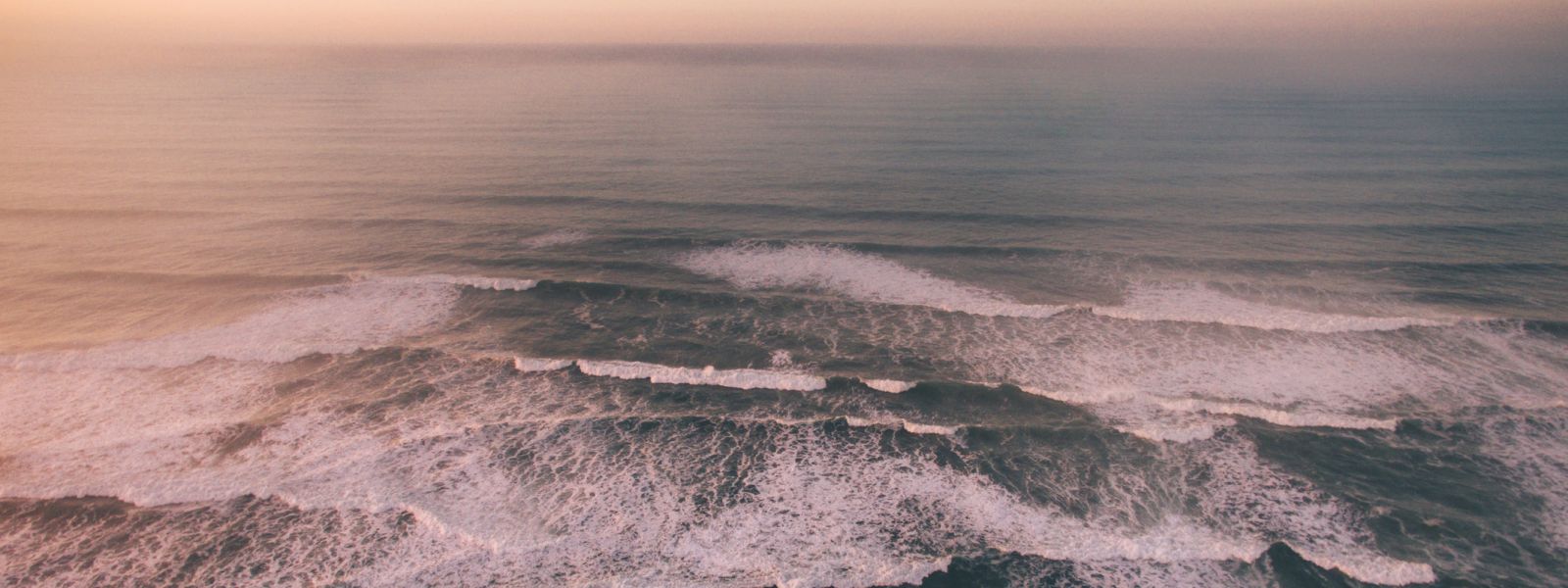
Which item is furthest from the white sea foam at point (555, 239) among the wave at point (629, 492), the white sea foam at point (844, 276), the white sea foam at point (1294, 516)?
the white sea foam at point (1294, 516)

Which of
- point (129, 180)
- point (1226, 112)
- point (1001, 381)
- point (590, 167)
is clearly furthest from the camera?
point (1226, 112)

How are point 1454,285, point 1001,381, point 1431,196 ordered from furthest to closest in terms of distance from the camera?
point 1431,196 → point 1454,285 → point 1001,381

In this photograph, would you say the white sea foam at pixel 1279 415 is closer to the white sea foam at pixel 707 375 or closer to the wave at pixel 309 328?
the white sea foam at pixel 707 375

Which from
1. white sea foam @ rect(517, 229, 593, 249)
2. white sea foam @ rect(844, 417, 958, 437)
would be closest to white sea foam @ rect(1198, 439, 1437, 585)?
white sea foam @ rect(844, 417, 958, 437)

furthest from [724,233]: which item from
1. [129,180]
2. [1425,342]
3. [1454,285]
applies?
[129,180]

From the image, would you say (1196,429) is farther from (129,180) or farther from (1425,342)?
(129,180)
